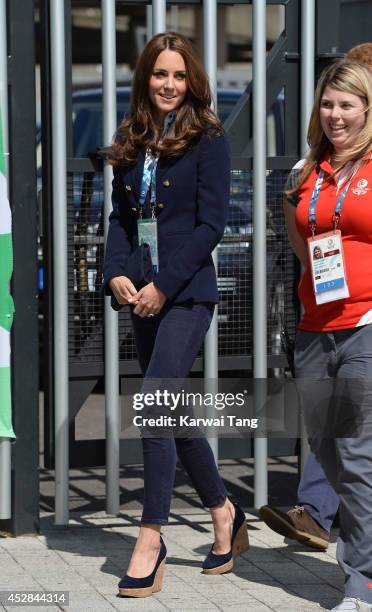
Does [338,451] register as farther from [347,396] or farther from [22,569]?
[22,569]

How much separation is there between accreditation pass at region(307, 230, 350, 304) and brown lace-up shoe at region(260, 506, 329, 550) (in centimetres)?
118

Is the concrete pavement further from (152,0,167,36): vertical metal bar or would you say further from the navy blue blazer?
(152,0,167,36): vertical metal bar

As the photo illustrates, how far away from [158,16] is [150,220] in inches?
45.4

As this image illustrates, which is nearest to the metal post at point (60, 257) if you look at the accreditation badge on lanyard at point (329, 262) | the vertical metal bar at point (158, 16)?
the vertical metal bar at point (158, 16)

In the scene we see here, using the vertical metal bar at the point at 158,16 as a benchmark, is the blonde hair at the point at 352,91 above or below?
below

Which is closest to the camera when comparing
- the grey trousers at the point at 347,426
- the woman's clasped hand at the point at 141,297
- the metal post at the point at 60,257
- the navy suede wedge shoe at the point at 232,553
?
the grey trousers at the point at 347,426

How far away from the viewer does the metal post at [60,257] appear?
5.35 meters

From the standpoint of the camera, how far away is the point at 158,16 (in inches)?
214

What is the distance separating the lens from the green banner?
17.2ft

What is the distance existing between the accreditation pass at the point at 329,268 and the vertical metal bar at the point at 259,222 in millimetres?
1249

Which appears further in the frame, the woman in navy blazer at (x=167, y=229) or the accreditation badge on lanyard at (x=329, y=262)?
the woman in navy blazer at (x=167, y=229)

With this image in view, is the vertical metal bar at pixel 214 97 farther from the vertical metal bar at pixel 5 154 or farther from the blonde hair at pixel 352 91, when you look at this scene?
the blonde hair at pixel 352 91

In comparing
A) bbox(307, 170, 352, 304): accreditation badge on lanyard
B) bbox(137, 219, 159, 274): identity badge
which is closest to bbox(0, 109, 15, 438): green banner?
bbox(137, 219, 159, 274): identity badge

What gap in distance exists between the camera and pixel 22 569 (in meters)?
4.87
